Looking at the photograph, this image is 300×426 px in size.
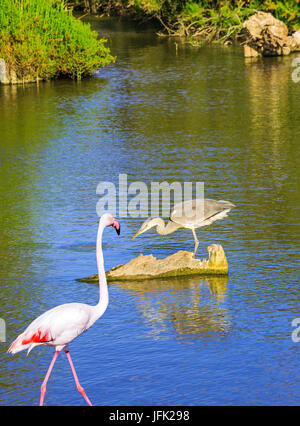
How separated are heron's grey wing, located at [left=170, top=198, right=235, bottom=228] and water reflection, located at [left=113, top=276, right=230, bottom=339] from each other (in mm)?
778

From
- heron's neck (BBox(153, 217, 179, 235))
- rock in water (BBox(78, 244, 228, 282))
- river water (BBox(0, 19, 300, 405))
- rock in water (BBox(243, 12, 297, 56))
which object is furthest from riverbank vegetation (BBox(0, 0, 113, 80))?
rock in water (BBox(78, 244, 228, 282))

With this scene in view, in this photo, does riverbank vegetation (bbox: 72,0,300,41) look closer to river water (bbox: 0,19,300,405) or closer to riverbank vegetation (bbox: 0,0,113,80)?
riverbank vegetation (bbox: 0,0,113,80)

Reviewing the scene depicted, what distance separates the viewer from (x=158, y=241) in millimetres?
12359

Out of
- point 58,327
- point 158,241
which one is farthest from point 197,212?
point 58,327

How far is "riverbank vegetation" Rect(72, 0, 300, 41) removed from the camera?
1414 inches

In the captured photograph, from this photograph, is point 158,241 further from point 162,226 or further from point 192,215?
point 192,215

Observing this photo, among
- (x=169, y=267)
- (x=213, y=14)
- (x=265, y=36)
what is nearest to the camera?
(x=169, y=267)

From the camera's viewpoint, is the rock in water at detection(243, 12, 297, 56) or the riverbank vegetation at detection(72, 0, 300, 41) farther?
the riverbank vegetation at detection(72, 0, 300, 41)

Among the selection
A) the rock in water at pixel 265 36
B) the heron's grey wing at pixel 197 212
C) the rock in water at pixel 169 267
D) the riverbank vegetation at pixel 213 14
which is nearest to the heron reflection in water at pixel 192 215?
the heron's grey wing at pixel 197 212

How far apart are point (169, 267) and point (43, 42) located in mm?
18278

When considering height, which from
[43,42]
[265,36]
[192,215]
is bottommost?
[192,215]

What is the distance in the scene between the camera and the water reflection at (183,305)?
926 centimetres
